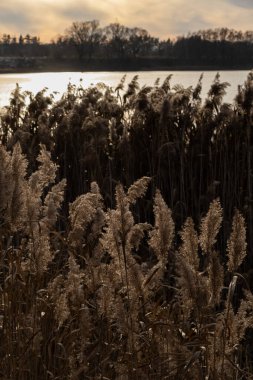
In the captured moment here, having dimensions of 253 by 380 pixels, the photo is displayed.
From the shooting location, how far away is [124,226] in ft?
7.29

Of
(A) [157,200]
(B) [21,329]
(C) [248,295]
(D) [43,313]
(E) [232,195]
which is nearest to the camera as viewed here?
(A) [157,200]

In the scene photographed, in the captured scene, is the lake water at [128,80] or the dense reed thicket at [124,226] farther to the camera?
the lake water at [128,80]

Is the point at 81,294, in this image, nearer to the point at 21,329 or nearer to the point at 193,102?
the point at 21,329

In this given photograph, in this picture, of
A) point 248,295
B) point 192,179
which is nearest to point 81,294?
point 248,295

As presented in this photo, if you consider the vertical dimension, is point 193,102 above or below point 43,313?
above

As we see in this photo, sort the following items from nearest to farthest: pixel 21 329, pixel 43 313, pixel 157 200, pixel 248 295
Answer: pixel 157 200 → pixel 248 295 → pixel 21 329 → pixel 43 313

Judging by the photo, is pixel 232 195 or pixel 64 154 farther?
pixel 64 154

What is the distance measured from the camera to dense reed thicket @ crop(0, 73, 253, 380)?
7.66 ft

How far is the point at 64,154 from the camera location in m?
6.03

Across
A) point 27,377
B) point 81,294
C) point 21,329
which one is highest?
point 81,294

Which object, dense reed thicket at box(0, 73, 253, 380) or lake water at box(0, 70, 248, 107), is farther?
lake water at box(0, 70, 248, 107)

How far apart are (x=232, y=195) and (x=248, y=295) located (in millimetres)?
3216

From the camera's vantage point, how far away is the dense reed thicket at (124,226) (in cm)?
234

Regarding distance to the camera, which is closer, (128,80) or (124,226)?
(124,226)
